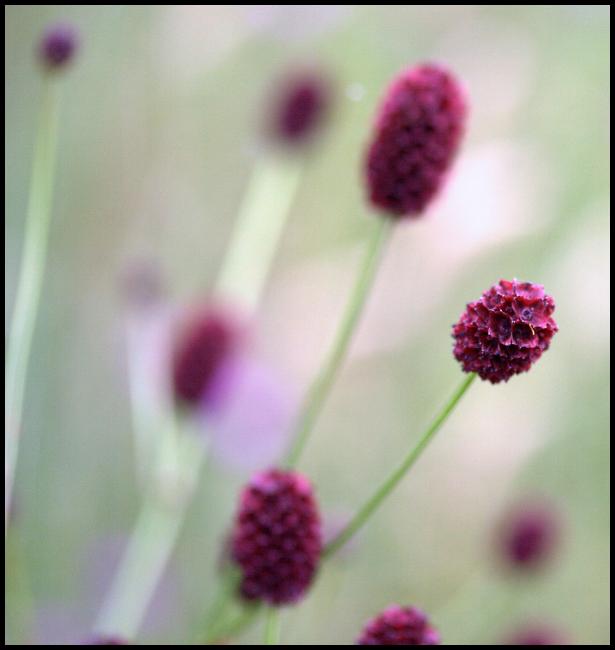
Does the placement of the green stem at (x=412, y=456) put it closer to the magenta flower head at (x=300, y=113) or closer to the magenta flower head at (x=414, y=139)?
the magenta flower head at (x=414, y=139)

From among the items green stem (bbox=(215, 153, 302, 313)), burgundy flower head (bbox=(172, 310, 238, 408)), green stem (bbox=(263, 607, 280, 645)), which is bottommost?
Answer: green stem (bbox=(263, 607, 280, 645))

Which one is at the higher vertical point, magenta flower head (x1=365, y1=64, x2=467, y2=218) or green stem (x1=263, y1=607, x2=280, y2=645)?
magenta flower head (x1=365, y1=64, x2=467, y2=218)

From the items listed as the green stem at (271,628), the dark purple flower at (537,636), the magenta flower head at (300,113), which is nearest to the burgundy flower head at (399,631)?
the green stem at (271,628)

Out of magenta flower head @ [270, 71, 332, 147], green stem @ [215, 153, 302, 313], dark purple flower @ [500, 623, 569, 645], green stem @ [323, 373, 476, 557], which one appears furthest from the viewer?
green stem @ [215, 153, 302, 313]

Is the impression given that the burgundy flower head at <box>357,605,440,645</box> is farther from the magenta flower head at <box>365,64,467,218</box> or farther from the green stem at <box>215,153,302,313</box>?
the green stem at <box>215,153,302,313</box>

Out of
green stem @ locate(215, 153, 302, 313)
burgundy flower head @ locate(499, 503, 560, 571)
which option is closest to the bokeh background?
green stem @ locate(215, 153, 302, 313)

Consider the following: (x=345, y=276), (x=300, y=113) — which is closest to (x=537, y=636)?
(x=300, y=113)

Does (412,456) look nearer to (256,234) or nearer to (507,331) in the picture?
(507,331)
